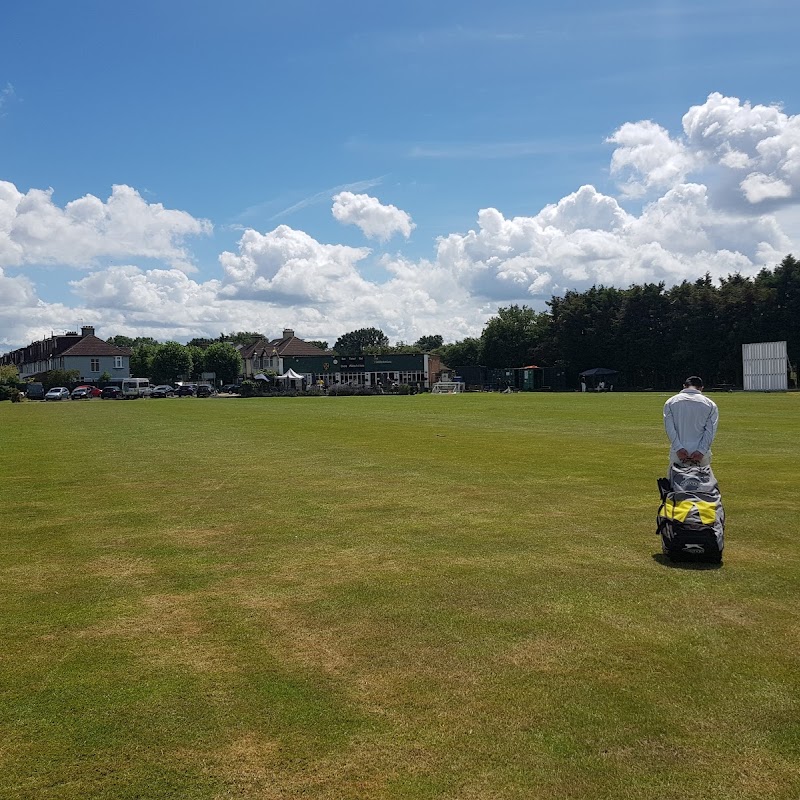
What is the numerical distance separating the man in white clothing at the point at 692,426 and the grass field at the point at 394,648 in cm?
135

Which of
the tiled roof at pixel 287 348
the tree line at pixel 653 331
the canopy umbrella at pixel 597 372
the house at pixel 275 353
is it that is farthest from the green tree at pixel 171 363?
the canopy umbrella at pixel 597 372

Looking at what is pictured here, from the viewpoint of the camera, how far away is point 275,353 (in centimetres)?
14875

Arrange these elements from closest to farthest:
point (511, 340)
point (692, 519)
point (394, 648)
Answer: point (394, 648)
point (692, 519)
point (511, 340)

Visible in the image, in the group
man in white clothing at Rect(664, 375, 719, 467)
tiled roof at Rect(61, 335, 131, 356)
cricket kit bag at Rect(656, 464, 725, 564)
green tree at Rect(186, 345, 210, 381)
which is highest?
tiled roof at Rect(61, 335, 131, 356)

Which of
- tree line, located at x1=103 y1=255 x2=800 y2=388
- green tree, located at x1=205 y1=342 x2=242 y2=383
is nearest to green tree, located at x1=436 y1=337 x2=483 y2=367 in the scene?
tree line, located at x1=103 y1=255 x2=800 y2=388

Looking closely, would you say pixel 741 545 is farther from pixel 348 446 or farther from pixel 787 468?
pixel 348 446

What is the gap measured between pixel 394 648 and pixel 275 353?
474ft

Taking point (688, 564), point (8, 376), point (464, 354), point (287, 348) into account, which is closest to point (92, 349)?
point (287, 348)

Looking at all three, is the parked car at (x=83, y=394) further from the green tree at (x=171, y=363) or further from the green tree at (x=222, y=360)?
the green tree at (x=222, y=360)

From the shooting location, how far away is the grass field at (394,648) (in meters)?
4.80

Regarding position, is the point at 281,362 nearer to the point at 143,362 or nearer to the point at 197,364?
the point at 197,364

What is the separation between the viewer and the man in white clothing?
9844 millimetres

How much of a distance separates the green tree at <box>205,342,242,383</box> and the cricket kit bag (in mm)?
136176

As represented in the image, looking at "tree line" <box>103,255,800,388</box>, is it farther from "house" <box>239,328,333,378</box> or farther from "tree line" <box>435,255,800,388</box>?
"house" <box>239,328,333,378</box>
